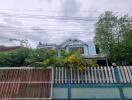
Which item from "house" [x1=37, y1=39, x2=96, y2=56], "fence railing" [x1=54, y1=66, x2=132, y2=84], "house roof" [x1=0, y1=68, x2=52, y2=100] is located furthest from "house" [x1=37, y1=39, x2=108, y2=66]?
"house roof" [x1=0, y1=68, x2=52, y2=100]

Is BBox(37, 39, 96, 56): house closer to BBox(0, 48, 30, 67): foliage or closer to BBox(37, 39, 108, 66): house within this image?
BBox(37, 39, 108, 66): house

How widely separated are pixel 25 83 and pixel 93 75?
322cm

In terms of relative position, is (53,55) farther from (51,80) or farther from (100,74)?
(100,74)

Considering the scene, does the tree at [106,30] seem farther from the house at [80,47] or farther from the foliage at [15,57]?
the foliage at [15,57]

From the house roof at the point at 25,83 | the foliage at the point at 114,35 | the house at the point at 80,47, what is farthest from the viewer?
the house at the point at 80,47

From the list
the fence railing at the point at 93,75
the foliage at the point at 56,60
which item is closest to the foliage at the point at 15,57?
the foliage at the point at 56,60

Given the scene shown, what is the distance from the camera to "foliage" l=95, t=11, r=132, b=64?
13242 millimetres

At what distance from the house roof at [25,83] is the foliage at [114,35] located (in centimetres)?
618

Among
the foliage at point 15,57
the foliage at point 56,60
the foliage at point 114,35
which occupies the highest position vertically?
the foliage at point 114,35

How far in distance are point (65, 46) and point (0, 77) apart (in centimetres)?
1015

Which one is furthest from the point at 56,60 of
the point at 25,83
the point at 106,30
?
the point at 106,30

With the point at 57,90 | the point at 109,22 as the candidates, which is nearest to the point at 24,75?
the point at 57,90

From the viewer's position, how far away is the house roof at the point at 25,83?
327 inches

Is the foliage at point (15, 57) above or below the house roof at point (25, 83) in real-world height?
above
